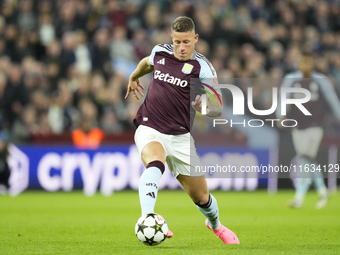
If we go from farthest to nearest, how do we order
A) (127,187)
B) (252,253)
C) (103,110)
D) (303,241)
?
(103,110), (127,187), (303,241), (252,253)

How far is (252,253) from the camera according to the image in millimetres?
→ 5340

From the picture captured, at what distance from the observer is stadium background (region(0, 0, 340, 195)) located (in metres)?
13.3

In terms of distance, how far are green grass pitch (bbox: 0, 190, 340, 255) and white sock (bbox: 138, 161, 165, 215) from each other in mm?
403

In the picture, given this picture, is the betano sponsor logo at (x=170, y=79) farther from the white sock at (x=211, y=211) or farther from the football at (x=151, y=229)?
the football at (x=151, y=229)

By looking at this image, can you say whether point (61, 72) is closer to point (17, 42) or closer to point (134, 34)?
point (17, 42)

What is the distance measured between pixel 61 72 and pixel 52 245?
359 inches

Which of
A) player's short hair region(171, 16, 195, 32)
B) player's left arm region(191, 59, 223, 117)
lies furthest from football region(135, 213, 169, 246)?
player's short hair region(171, 16, 195, 32)

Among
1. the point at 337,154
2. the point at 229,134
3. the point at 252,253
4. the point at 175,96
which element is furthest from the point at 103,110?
the point at 252,253

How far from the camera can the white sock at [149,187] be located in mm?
5344

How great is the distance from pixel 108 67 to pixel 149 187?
9.86 metres

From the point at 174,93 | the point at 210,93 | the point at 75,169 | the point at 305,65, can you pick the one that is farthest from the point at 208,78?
the point at 75,169

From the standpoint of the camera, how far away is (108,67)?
15.0 metres

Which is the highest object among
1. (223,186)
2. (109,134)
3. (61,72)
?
(61,72)

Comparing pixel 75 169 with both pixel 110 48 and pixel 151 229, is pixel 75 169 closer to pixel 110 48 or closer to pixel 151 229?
pixel 110 48
